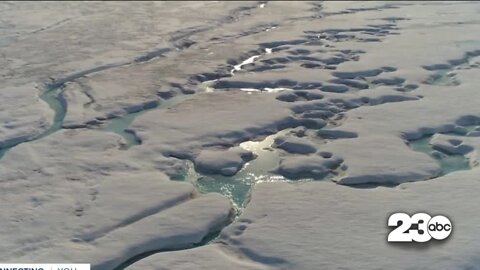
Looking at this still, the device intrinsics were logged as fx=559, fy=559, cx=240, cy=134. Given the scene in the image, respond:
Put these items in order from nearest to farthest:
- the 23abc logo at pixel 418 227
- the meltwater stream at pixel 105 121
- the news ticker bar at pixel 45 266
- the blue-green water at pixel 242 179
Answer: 1. the news ticker bar at pixel 45 266
2. the 23abc logo at pixel 418 227
3. the blue-green water at pixel 242 179
4. the meltwater stream at pixel 105 121

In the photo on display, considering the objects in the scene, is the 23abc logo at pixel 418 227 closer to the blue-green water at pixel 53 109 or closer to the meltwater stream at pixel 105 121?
the meltwater stream at pixel 105 121

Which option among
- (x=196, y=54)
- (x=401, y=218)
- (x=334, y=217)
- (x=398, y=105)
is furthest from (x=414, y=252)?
(x=196, y=54)

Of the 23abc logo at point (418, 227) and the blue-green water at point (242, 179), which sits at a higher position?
the blue-green water at point (242, 179)

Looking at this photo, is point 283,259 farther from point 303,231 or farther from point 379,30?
point 379,30

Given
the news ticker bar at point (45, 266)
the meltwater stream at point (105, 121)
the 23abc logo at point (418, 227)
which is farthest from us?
the meltwater stream at point (105, 121)

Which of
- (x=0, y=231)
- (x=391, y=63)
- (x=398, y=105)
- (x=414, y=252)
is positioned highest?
(x=391, y=63)

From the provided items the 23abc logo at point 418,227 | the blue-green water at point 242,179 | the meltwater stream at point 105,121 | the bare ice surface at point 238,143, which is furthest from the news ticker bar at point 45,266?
the 23abc logo at point 418,227

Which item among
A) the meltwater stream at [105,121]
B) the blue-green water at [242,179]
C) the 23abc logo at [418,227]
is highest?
the meltwater stream at [105,121]
